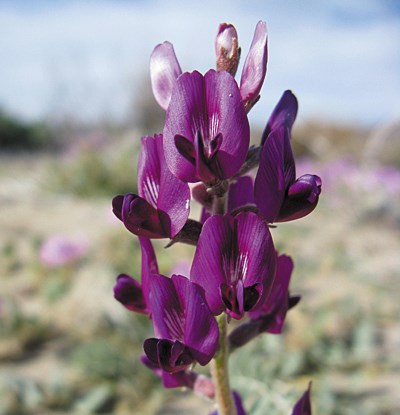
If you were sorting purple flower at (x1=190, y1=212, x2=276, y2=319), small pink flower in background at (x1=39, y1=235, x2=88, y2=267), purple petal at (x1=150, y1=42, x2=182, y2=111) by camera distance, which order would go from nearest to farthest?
purple flower at (x1=190, y1=212, x2=276, y2=319), purple petal at (x1=150, y1=42, x2=182, y2=111), small pink flower in background at (x1=39, y1=235, x2=88, y2=267)

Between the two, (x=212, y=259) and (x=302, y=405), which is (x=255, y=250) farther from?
(x=302, y=405)

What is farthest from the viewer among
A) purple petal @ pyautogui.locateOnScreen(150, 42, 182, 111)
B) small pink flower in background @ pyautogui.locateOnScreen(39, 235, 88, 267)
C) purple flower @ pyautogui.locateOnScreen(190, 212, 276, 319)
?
small pink flower in background @ pyautogui.locateOnScreen(39, 235, 88, 267)

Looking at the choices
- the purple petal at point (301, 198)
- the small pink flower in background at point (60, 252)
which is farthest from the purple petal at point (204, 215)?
the small pink flower in background at point (60, 252)

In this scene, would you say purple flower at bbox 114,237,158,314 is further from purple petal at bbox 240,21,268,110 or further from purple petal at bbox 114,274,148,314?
purple petal at bbox 240,21,268,110

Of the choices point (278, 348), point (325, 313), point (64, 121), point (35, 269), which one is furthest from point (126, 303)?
point (64, 121)

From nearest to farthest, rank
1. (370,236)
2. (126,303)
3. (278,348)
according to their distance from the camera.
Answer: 1. (126,303)
2. (278,348)
3. (370,236)

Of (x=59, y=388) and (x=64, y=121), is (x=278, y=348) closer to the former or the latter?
(x=59, y=388)

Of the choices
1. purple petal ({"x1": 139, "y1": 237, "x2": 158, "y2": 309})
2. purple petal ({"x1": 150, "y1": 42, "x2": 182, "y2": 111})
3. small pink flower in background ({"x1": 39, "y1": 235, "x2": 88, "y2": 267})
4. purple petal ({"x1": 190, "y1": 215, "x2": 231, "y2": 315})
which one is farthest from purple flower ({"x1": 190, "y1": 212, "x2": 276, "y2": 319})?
small pink flower in background ({"x1": 39, "y1": 235, "x2": 88, "y2": 267})

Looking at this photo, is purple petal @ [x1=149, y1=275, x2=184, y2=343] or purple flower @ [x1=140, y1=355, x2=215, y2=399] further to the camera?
purple flower @ [x1=140, y1=355, x2=215, y2=399]
